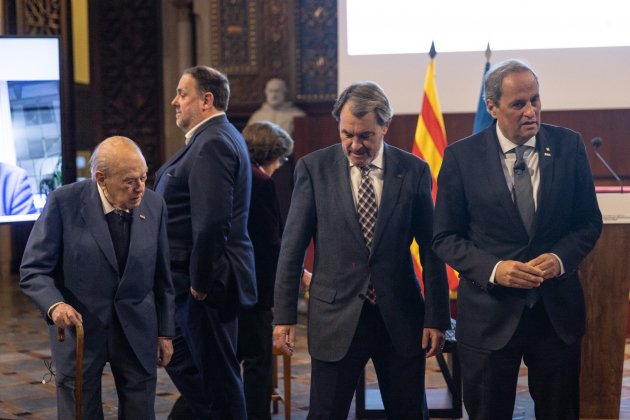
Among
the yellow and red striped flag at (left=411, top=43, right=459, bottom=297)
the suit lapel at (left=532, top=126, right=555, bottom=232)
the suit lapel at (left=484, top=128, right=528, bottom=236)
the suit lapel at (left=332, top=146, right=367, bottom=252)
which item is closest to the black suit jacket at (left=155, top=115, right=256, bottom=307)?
the suit lapel at (left=332, top=146, right=367, bottom=252)

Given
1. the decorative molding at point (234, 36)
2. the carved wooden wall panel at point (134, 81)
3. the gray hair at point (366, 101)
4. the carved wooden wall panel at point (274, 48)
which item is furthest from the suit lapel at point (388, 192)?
the carved wooden wall panel at point (134, 81)

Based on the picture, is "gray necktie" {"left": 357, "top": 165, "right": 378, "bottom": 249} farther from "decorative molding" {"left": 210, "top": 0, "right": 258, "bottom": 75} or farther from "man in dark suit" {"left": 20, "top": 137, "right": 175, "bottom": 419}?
"decorative molding" {"left": 210, "top": 0, "right": 258, "bottom": 75}

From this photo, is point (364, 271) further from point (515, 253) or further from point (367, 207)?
point (515, 253)

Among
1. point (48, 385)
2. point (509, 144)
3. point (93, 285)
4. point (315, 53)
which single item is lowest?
point (48, 385)

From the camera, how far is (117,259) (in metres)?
3.32

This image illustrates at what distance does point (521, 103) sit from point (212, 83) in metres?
1.44

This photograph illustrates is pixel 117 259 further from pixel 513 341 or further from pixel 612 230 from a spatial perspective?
pixel 612 230

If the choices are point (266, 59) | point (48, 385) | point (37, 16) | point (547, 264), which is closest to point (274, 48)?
point (266, 59)

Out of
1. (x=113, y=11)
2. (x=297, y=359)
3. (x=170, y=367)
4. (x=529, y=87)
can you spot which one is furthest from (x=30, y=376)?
(x=113, y=11)

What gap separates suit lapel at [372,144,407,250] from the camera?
3.06 m

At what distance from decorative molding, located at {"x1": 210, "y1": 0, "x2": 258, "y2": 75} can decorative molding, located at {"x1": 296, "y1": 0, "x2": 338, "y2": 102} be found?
0.52 m

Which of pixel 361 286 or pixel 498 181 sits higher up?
pixel 498 181

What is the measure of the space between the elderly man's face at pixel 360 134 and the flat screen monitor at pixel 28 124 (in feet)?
7.22

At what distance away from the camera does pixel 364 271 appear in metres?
3.06
